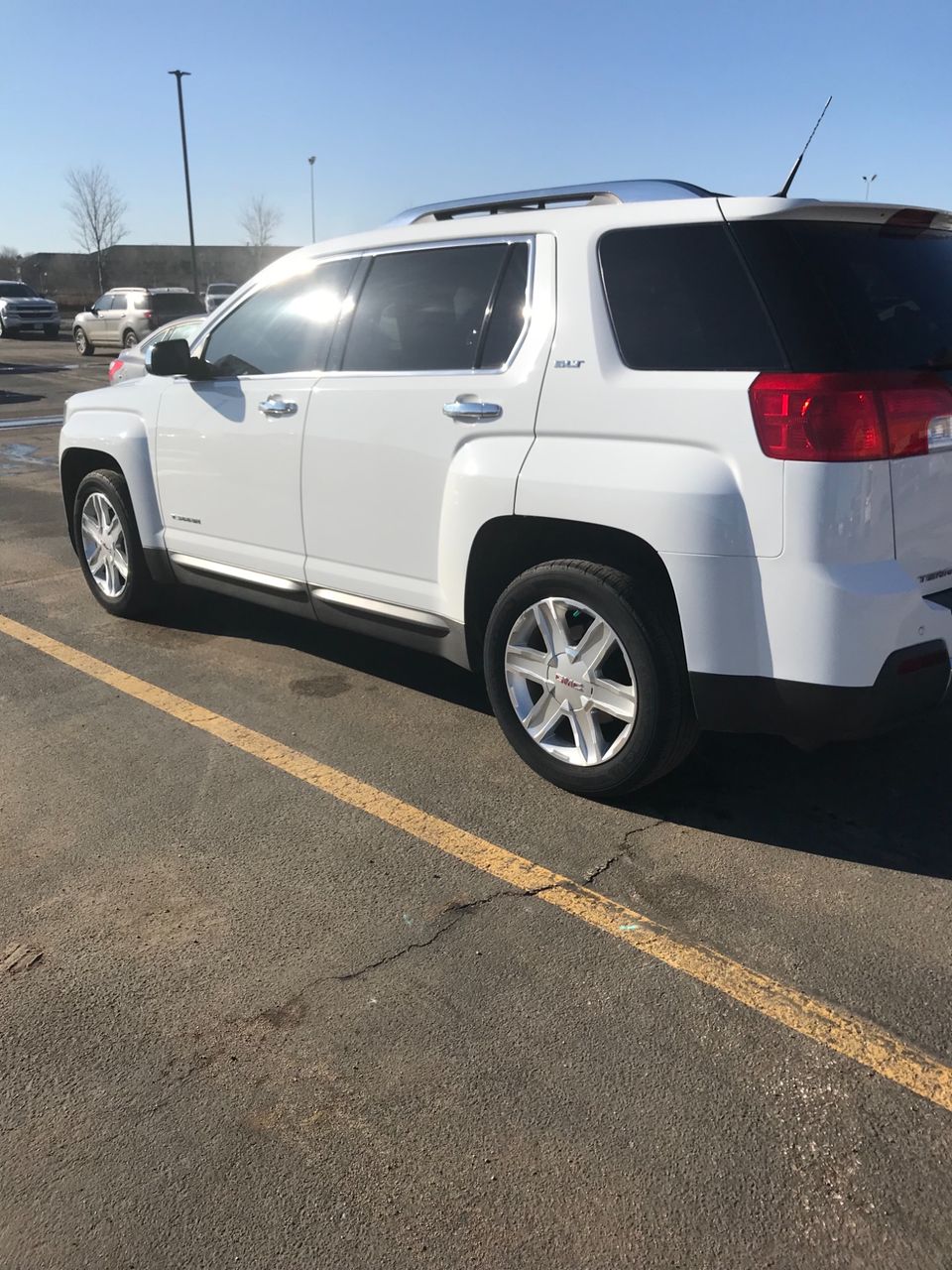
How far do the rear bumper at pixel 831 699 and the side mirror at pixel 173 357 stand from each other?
2.91 meters

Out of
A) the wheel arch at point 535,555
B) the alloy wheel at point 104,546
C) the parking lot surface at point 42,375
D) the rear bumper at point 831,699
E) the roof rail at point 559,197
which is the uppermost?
the roof rail at point 559,197

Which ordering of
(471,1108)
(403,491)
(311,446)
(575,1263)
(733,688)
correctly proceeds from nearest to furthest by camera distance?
(575,1263) → (471,1108) → (733,688) → (403,491) → (311,446)

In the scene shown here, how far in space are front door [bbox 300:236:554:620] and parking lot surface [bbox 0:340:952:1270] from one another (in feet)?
2.39

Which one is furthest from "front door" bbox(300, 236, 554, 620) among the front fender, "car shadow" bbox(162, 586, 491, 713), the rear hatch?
the front fender

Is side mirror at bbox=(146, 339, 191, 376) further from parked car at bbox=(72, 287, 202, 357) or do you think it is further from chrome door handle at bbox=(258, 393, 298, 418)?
parked car at bbox=(72, 287, 202, 357)

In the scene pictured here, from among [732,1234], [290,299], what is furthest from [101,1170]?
[290,299]

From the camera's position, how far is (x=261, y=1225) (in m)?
1.98

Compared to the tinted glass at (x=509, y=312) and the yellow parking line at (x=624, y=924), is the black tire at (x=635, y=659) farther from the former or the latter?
the tinted glass at (x=509, y=312)

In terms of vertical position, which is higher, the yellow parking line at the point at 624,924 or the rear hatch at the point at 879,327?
the rear hatch at the point at 879,327

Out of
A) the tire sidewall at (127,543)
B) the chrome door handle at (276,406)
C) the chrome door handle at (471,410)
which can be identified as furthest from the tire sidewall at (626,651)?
the tire sidewall at (127,543)

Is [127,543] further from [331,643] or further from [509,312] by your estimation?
[509,312]

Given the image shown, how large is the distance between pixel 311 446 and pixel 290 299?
741 mm

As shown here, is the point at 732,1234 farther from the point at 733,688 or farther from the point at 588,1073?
the point at 733,688

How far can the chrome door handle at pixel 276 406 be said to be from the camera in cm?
432
